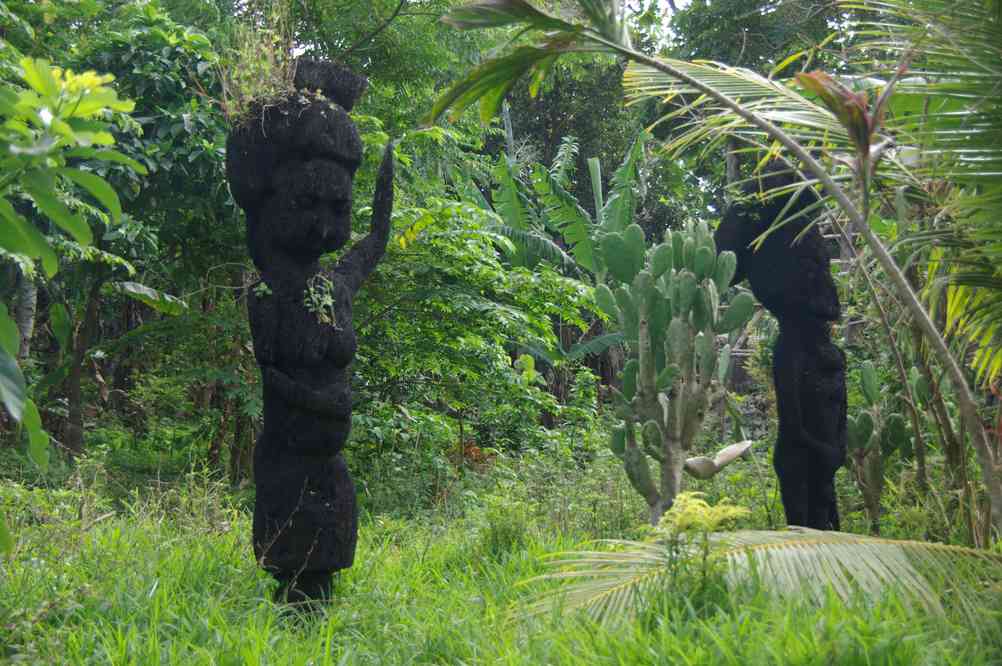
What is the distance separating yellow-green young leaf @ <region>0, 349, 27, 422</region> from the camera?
1927mm

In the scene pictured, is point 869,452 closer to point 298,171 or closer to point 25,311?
point 298,171

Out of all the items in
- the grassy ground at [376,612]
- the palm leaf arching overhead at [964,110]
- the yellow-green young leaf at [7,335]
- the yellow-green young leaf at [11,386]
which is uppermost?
the palm leaf arching overhead at [964,110]

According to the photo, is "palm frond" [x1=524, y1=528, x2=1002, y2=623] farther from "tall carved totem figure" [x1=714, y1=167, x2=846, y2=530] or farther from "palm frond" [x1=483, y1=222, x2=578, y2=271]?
"palm frond" [x1=483, y1=222, x2=578, y2=271]

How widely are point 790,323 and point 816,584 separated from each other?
2249 millimetres

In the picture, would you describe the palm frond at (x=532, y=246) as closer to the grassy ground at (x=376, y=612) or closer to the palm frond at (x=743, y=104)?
the grassy ground at (x=376, y=612)

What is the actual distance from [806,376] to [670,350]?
2.43 feet

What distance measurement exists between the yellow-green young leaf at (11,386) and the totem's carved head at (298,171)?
2476 millimetres

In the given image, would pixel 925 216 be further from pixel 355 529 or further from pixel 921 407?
pixel 355 529

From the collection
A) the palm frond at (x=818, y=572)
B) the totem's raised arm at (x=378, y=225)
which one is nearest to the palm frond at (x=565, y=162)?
the totem's raised arm at (x=378, y=225)

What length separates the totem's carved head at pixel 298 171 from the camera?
14.8 feet

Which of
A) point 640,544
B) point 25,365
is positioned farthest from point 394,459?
point 640,544

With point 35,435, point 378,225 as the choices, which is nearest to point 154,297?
point 378,225

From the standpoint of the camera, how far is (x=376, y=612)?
441 cm

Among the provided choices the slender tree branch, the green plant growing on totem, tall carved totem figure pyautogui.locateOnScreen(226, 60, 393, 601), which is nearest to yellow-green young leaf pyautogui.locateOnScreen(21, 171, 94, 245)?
tall carved totem figure pyautogui.locateOnScreen(226, 60, 393, 601)
